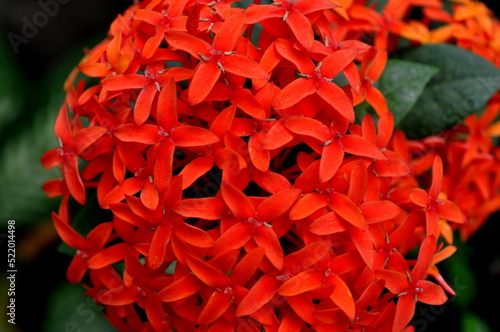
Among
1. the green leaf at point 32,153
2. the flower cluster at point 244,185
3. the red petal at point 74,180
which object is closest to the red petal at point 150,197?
the flower cluster at point 244,185

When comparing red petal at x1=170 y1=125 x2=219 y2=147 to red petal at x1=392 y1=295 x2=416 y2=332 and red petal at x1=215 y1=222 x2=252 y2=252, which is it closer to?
red petal at x1=215 y1=222 x2=252 y2=252

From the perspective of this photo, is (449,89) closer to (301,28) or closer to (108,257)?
(301,28)

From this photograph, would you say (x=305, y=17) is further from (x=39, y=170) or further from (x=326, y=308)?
(x=39, y=170)

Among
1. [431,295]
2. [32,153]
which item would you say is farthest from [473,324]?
[32,153]

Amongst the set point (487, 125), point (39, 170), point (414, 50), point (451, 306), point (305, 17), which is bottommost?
point (451, 306)

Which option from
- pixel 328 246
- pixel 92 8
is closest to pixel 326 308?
pixel 328 246
